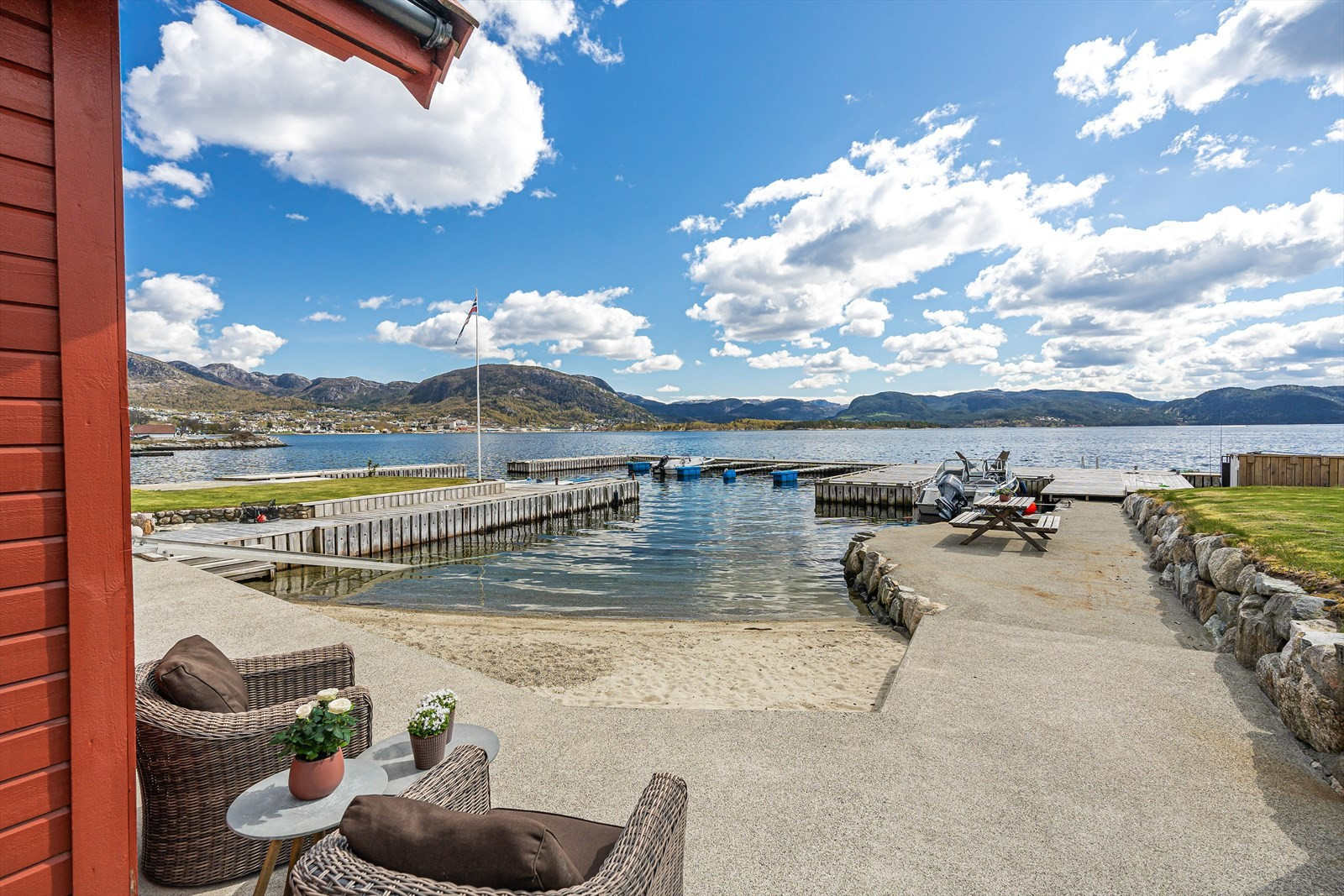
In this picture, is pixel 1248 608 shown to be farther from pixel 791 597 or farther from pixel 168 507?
pixel 168 507

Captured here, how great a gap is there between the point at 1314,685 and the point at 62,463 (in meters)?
6.91

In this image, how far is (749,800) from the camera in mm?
3428

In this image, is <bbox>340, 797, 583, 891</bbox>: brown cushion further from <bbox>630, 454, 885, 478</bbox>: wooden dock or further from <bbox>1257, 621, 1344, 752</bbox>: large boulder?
<bbox>630, 454, 885, 478</bbox>: wooden dock

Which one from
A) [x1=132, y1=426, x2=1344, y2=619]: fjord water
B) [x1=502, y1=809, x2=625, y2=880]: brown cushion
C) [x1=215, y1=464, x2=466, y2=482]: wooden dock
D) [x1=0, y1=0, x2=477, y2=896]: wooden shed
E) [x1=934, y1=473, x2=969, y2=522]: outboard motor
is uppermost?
[x1=0, y1=0, x2=477, y2=896]: wooden shed

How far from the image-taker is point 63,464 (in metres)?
2.14

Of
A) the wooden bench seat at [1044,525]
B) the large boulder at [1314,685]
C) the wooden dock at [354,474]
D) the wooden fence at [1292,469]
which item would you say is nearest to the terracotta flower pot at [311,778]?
the large boulder at [1314,685]

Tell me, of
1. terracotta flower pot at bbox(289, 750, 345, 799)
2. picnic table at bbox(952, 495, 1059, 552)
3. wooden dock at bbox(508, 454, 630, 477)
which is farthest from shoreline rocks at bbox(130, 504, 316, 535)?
wooden dock at bbox(508, 454, 630, 477)

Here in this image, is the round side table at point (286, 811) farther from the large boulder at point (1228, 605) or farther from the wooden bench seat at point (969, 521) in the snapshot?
the wooden bench seat at point (969, 521)

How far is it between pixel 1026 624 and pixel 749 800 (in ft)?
17.1

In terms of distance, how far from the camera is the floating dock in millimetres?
13930

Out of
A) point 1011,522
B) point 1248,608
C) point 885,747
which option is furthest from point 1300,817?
point 1011,522

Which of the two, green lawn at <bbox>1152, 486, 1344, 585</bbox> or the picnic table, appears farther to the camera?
the picnic table

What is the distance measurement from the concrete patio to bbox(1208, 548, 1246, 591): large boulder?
161 centimetres

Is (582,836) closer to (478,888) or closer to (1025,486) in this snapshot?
(478,888)
